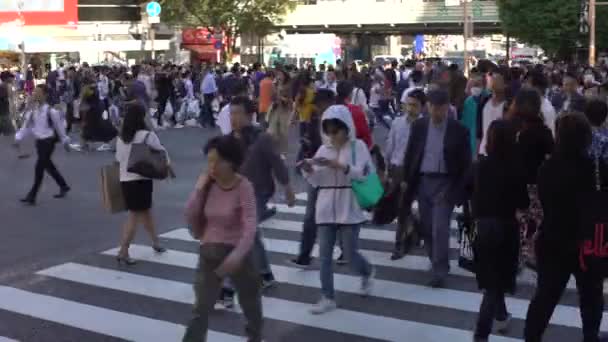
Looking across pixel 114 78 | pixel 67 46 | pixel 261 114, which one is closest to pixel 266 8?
pixel 67 46

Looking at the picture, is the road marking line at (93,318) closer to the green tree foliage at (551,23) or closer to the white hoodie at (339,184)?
the white hoodie at (339,184)

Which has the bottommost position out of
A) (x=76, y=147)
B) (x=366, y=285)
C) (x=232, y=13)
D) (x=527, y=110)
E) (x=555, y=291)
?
(x=366, y=285)

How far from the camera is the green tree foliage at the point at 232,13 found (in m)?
55.7

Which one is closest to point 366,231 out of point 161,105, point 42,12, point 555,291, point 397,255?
point 397,255

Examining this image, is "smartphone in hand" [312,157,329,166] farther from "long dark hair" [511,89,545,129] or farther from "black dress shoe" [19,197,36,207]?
"black dress shoe" [19,197,36,207]

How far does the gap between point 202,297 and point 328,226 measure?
5.71 ft

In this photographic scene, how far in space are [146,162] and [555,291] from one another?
14.8 feet

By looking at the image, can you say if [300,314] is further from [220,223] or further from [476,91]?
[476,91]

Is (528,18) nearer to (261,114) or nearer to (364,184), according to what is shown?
(261,114)

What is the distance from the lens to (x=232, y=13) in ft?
183

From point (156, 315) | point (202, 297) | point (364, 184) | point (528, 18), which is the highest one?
point (528, 18)

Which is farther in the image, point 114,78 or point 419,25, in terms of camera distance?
point 419,25

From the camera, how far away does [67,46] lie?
4547 centimetres

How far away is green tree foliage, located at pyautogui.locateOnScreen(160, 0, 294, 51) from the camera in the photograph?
5572 centimetres
